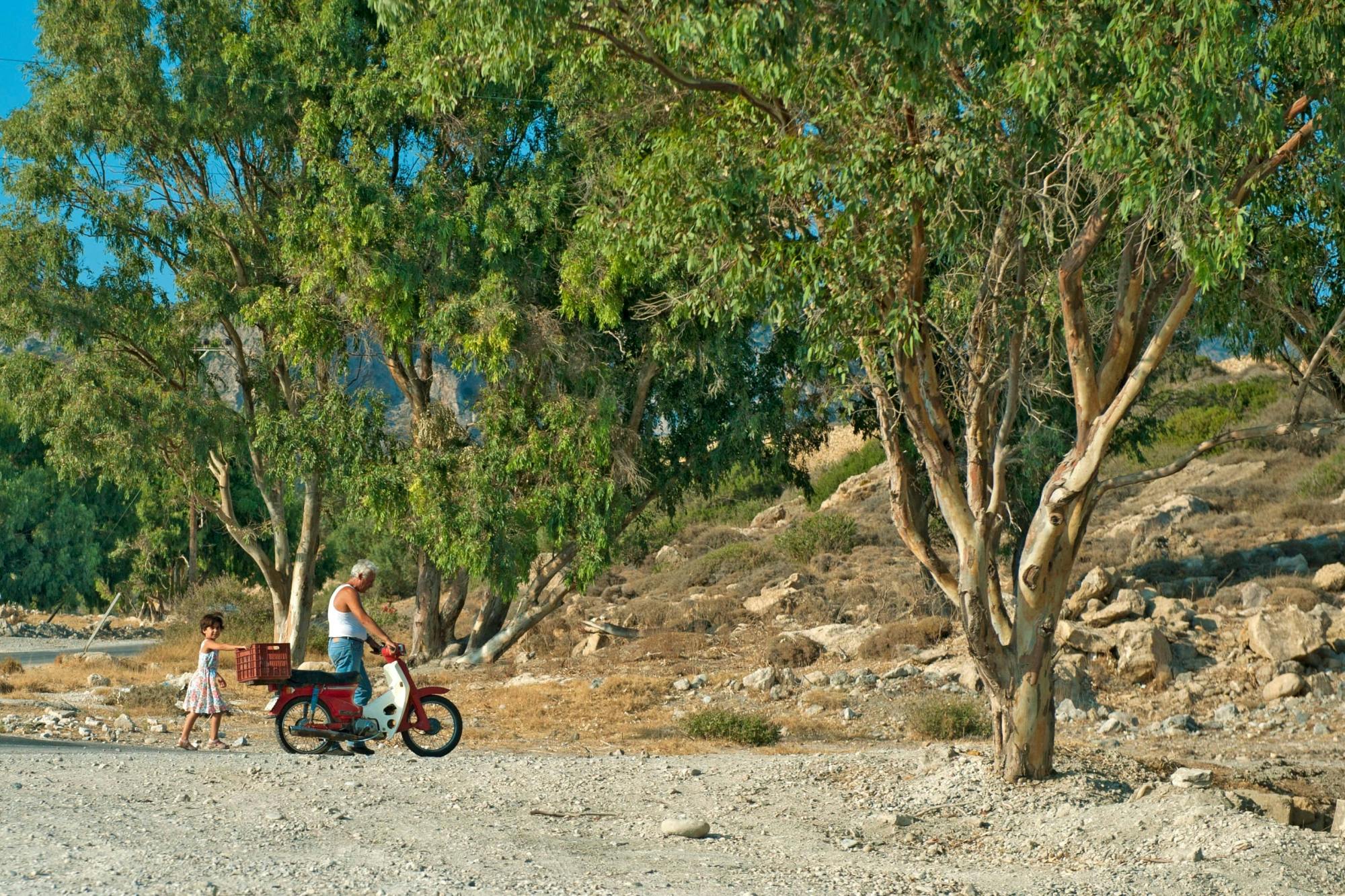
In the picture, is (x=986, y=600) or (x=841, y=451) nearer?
(x=986, y=600)

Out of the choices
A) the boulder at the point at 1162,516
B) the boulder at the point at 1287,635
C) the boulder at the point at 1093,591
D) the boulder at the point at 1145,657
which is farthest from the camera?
the boulder at the point at 1162,516

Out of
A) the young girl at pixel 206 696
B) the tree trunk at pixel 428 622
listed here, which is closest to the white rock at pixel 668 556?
the tree trunk at pixel 428 622

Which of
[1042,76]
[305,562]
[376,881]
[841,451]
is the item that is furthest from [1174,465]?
[841,451]

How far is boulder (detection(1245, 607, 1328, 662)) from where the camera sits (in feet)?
55.1

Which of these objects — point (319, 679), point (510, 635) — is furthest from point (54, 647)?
point (319, 679)

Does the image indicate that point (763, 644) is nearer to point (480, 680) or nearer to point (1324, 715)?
point (480, 680)

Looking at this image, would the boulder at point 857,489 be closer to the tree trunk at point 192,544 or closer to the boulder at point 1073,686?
the tree trunk at point 192,544

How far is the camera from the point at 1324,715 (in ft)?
50.3

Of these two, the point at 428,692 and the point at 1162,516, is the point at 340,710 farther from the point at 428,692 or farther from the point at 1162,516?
the point at 1162,516

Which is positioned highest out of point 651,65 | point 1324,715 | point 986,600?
point 651,65

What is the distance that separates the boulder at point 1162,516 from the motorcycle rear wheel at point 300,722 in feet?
77.9

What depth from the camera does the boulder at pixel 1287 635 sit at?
16.8 m

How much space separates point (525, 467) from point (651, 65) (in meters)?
9.71

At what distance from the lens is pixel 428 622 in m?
24.0
